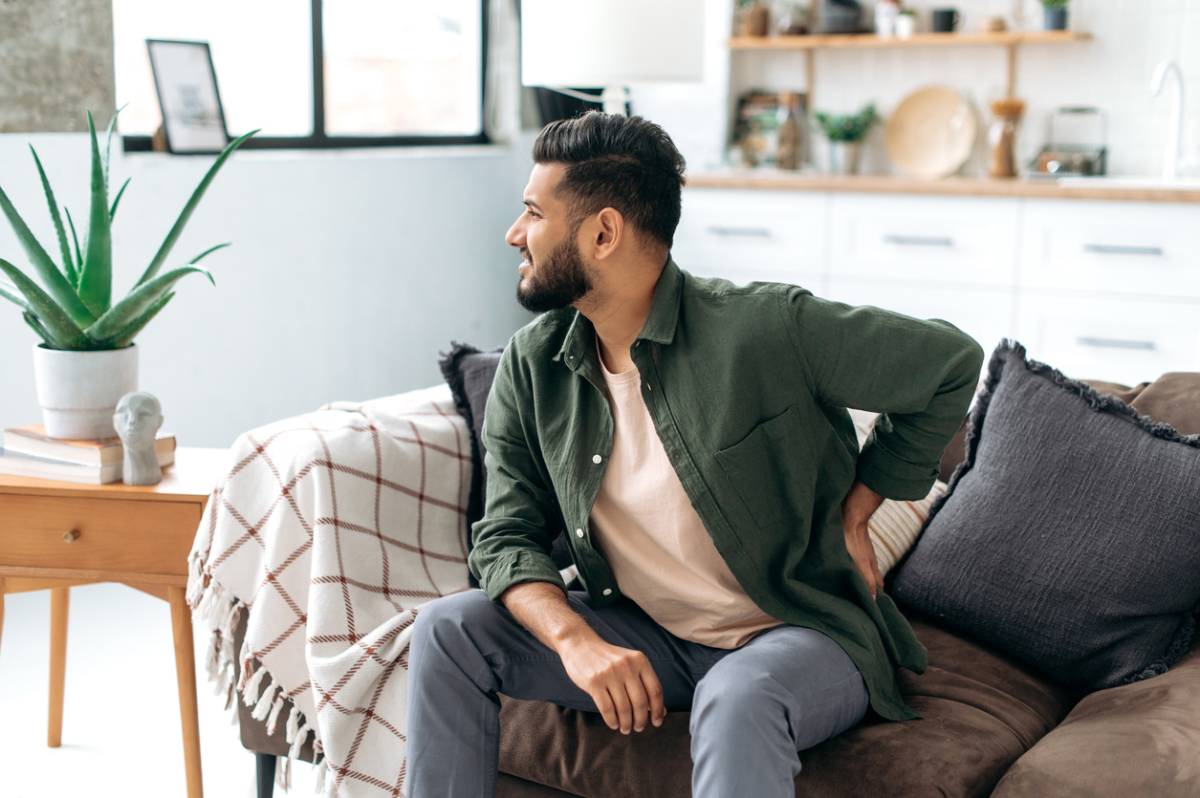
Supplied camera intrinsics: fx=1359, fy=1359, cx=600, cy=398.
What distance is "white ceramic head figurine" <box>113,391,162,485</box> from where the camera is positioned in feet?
6.95

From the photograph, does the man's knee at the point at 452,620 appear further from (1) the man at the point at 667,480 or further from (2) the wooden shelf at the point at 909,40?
(2) the wooden shelf at the point at 909,40

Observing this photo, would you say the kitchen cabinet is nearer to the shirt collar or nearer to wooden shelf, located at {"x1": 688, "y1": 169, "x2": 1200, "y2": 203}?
wooden shelf, located at {"x1": 688, "y1": 169, "x2": 1200, "y2": 203}

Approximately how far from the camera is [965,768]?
157cm

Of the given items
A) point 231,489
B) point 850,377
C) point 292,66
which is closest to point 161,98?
point 292,66

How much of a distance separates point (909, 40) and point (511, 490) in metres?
3.11

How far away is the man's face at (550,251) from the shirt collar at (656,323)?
0.06m

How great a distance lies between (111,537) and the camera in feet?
7.00

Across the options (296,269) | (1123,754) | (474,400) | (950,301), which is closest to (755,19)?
(950,301)

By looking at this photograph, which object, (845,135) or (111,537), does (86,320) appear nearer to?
(111,537)

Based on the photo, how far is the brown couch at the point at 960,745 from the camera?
1507 mm

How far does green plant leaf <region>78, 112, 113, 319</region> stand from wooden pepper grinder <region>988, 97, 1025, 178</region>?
9.97 ft

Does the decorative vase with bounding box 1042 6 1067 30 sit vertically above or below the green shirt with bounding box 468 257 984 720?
above

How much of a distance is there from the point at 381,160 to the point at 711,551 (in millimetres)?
2700

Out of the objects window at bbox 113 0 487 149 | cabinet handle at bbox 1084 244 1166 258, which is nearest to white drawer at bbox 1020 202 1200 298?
cabinet handle at bbox 1084 244 1166 258
